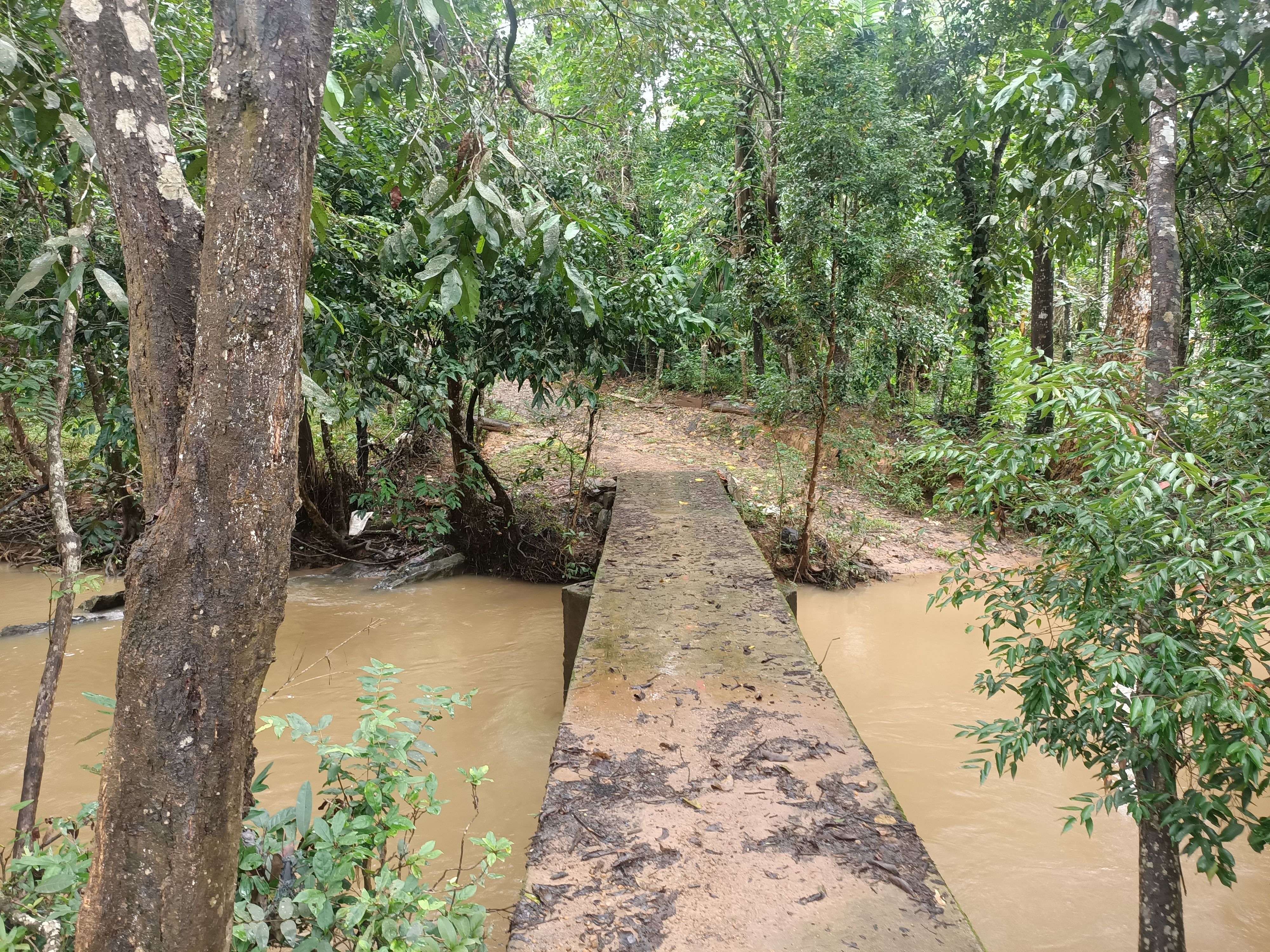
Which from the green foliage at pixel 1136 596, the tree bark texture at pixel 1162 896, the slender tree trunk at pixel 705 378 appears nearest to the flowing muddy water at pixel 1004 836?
the tree bark texture at pixel 1162 896

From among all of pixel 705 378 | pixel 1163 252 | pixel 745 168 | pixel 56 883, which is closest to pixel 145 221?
pixel 56 883

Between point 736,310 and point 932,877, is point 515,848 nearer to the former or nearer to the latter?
point 932,877

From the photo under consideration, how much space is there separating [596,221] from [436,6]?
2961mm

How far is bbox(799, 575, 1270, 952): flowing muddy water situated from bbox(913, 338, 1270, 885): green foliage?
0.95 meters

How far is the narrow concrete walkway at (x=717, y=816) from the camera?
173 centimetres

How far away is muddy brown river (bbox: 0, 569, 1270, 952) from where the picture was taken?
3.30 metres

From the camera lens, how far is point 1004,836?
3750 mm

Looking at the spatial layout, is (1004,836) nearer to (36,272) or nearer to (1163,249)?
(1163,249)

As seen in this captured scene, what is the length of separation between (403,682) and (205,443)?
4.29m

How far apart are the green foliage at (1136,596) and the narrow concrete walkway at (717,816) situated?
61 centimetres

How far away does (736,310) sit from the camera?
282 inches

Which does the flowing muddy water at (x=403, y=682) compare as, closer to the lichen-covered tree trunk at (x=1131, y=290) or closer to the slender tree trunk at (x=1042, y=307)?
the lichen-covered tree trunk at (x=1131, y=290)

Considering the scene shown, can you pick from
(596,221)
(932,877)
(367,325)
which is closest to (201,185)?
(367,325)

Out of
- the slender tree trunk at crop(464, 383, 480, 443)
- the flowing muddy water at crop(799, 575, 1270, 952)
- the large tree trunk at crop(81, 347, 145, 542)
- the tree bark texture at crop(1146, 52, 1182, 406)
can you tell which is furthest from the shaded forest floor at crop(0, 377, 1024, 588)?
the tree bark texture at crop(1146, 52, 1182, 406)
